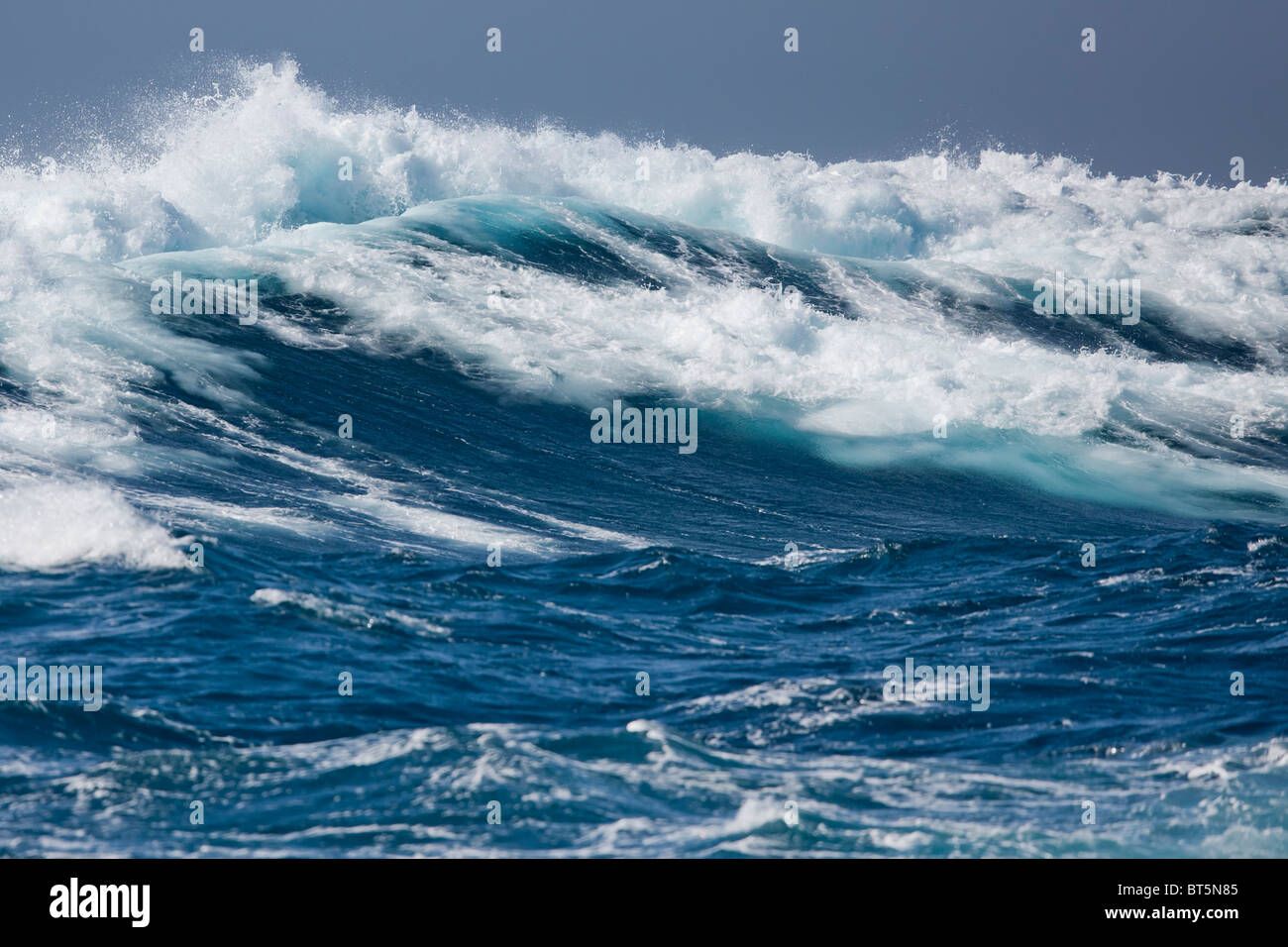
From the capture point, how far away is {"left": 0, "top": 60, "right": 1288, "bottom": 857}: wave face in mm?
8719

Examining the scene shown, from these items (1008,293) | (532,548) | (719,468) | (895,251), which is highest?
(895,251)

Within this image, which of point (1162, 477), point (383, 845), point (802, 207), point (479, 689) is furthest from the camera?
point (802, 207)

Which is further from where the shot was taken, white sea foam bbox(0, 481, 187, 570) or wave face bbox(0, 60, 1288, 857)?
white sea foam bbox(0, 481, 187, 570)

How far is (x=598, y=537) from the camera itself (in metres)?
17.3

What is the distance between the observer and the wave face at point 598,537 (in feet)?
28.6

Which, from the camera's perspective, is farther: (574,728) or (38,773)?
(574,728)

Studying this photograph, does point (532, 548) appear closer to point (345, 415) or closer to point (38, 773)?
point (345, 415)

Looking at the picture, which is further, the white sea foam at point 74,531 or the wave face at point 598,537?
the white sea foam at point 74,531

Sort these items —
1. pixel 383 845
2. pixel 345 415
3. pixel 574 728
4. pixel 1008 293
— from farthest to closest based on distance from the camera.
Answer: pixel 1008 293 → pixel 345 415 → pixel 574 728 → pixel 383 845

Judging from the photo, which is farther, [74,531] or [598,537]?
[598,537]

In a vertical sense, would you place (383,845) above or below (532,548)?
below

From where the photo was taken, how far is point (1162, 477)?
2369cm

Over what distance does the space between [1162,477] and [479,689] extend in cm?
1681
